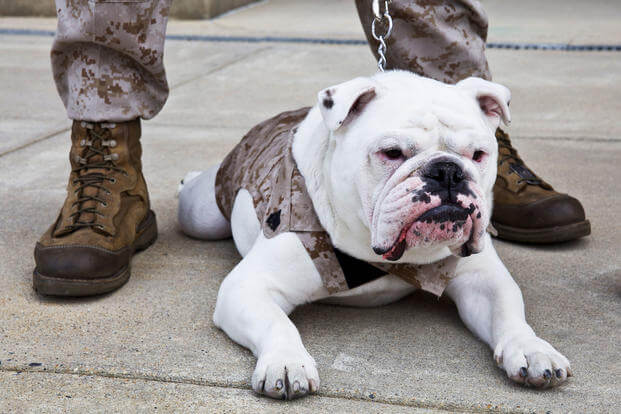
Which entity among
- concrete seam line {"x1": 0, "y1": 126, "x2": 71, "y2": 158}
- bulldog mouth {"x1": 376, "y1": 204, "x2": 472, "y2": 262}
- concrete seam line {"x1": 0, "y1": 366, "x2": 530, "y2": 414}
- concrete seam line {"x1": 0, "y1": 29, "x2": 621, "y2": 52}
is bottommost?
concrete seam line {"x1": 0, "y1": 29, "x2": 621, "y2": 52}

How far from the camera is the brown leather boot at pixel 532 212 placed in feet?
10.5

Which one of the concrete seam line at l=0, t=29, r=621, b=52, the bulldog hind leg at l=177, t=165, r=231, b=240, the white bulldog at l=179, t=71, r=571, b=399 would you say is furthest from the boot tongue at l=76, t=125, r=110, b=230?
the concrete seam line at l=0, t=29, r=621, b=52

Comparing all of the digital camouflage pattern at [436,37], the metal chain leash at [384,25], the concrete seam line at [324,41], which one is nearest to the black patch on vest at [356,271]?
the metal chain leash at [384,25]

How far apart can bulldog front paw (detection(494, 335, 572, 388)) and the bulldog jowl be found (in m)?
0.33

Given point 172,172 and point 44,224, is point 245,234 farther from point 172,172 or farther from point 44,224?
point 172,172

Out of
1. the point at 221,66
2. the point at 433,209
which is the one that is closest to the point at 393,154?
the point at 433,209

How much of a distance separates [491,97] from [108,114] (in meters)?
1.47

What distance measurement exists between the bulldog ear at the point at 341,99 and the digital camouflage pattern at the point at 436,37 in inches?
39.2

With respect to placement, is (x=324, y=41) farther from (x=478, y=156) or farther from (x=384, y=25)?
(x=478, y=156)

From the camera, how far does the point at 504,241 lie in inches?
130

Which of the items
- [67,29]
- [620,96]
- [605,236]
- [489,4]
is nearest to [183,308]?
[67,29]

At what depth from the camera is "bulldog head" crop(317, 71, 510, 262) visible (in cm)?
213

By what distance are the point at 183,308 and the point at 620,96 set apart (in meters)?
4.01

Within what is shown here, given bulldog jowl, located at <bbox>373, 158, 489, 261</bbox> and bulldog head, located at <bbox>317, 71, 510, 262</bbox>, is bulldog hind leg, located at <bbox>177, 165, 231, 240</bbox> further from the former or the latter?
bulldog jowl, located at <bbox>373, 158, 489, 261</bbox>
